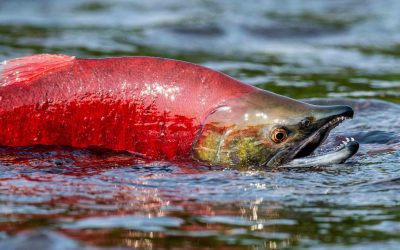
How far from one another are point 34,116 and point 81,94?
275 mm

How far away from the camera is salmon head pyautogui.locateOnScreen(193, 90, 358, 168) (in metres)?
5.15

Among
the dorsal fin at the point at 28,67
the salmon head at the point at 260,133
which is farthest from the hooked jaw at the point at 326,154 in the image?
the dorsal fin at the point at 28,67

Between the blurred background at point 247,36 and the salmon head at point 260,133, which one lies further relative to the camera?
the blurred background at point 247,36

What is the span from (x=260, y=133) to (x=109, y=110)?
2.64 ft

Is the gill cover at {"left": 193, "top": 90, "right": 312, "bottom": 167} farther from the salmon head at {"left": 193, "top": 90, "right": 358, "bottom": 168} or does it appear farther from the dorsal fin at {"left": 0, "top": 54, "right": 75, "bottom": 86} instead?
the dorsal fin at {"left": 0, "top": 54, "right": 75, "bottom": 86}

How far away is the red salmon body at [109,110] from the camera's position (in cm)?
520

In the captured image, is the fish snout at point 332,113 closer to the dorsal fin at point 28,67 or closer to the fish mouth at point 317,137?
the fish mouth at point 317,137

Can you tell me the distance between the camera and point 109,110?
5.20m

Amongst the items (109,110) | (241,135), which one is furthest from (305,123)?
(109,110)

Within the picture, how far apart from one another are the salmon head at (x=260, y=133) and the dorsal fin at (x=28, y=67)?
0.88 meters

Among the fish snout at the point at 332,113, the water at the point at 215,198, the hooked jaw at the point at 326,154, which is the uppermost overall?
the fish snout at the point at 332,113

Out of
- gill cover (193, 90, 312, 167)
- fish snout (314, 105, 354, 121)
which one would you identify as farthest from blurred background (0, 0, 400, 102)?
gill cover (193, 90, 312, 167)

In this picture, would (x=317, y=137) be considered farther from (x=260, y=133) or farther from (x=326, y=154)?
(x=260, y=133)

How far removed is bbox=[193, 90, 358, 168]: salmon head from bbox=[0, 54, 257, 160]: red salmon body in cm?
8
